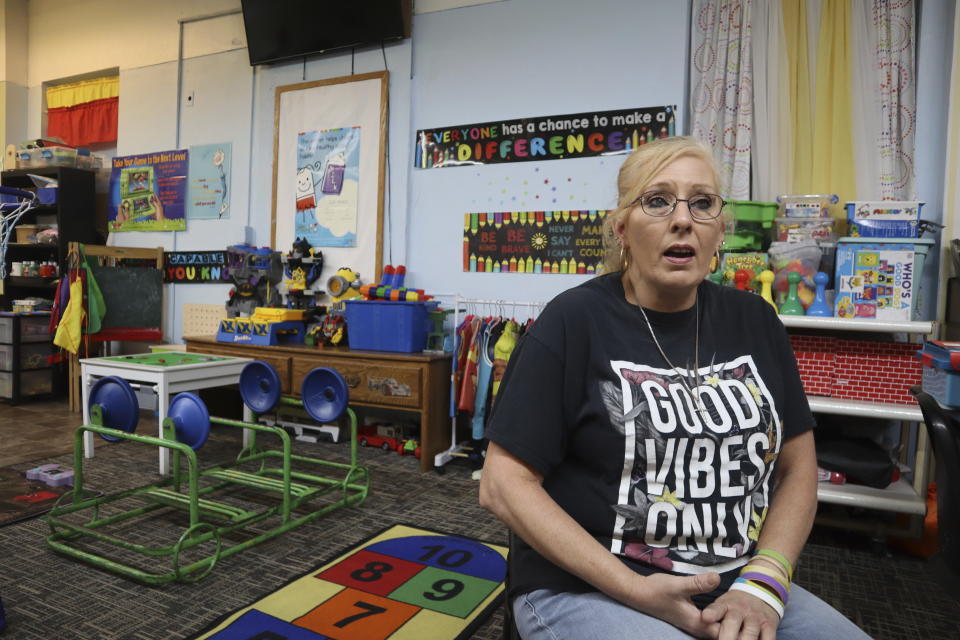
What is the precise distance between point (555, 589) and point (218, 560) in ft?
5.58

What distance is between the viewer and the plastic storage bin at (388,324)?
350 centimetres

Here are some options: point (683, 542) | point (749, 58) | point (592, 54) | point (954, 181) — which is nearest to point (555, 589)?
point (683, 542)

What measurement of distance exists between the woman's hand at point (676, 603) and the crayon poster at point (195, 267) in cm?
439

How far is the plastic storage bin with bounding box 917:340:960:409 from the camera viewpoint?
1.56 meters

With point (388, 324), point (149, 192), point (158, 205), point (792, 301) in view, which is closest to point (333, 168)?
point (388, 324)

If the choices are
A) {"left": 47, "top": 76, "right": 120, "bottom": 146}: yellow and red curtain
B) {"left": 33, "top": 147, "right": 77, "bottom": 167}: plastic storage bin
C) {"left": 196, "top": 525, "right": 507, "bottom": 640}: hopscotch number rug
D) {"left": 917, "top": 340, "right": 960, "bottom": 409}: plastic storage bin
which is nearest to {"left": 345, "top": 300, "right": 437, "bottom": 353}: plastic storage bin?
{"left": 196, "top": 525, "right": 507, "bottom": 640}: hopscotch number rug

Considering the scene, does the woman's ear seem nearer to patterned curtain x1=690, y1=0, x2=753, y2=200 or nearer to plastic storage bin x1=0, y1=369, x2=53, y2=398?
patterned curtain x1=690, y1=0, x2=753, y2=200

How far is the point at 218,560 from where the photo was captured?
217 centimetres

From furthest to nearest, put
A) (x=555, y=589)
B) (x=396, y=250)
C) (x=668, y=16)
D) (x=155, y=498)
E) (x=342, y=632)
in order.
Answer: (x=396, y=250), (x=668, y=16), (x=155, y=498), (x=342, y=632), (x=555, y=589)

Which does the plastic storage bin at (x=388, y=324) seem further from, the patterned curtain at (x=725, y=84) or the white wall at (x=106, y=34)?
the white wall at (x=106, y=34)

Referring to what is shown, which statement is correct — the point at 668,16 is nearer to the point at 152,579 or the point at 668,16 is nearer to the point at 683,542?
the point at 683,542

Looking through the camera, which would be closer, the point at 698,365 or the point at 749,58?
the point at 698,365

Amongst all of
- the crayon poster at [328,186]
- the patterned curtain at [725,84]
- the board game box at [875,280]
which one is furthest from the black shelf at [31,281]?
the board game box at [875,280]

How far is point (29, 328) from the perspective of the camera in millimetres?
4691
